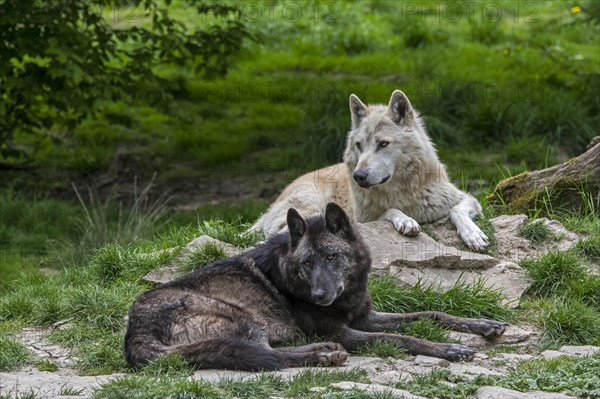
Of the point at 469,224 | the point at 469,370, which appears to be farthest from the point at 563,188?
the point at 469,370

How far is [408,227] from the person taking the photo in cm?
911

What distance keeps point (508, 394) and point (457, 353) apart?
3.31ft

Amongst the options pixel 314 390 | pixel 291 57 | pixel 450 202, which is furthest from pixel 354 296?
pixel 291 57

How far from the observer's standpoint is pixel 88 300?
816 centimetres

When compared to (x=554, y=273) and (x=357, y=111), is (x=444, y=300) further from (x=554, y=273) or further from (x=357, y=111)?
(x=357, y=111)

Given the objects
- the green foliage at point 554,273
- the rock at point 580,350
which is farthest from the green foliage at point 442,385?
the green foliage at point 554,273

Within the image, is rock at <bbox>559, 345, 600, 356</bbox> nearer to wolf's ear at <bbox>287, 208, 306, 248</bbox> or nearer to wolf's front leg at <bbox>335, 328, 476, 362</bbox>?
wolf's front leg at <bbox>335, 328, 476, 362</bbox>

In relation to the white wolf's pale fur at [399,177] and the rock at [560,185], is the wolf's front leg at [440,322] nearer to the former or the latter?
the white wolf's pale fur at [399,177]

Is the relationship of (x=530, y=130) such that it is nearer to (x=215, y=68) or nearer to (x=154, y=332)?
(x=215, y=68)

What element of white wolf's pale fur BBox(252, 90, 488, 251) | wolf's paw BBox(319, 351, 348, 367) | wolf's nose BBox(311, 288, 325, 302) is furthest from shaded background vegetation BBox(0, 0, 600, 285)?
wolf's paw BBox(319, 351, 348, 367)

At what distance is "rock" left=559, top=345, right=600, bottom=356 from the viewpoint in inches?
282

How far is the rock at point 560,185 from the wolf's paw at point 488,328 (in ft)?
9.80

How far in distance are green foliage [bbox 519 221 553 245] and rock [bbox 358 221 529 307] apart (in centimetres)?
61

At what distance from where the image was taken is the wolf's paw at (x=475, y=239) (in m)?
9.12
